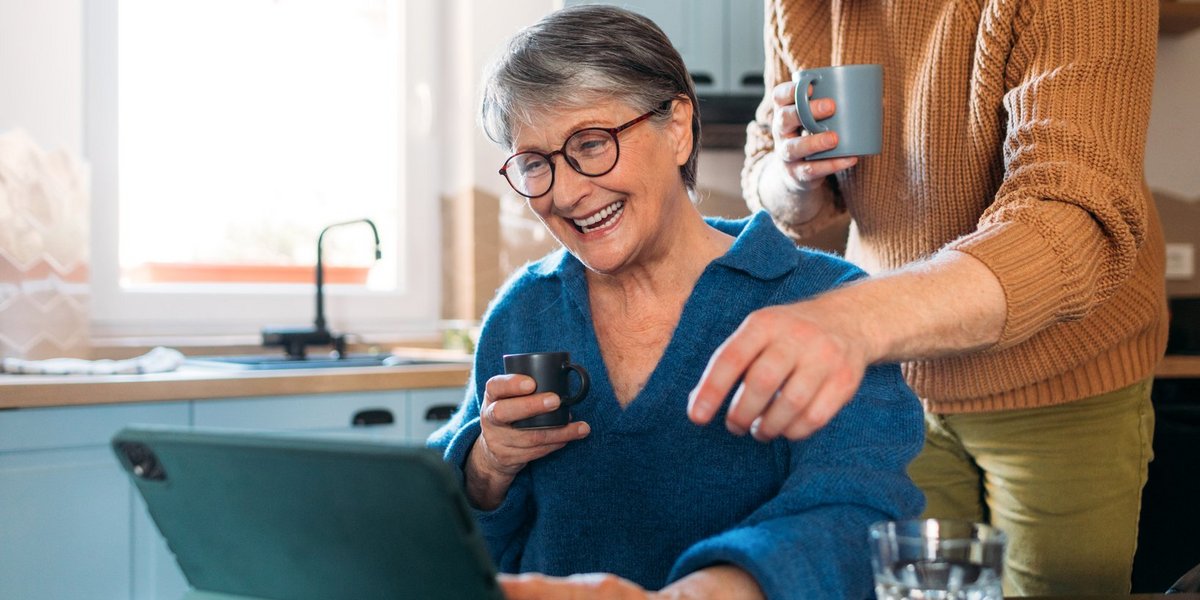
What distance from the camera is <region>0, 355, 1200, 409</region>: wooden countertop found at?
2.09 m

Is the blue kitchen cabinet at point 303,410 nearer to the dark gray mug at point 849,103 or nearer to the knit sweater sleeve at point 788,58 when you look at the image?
the knit sweater sleeve at point 788,58

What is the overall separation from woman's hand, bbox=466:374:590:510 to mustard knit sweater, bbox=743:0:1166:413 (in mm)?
450

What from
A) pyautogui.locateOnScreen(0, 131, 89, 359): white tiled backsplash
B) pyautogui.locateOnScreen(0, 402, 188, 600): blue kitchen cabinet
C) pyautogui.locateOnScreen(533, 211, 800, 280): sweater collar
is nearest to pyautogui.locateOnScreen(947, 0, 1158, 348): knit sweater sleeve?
pyautogui.locateOnScreen(533, 211, 800, 280): sweater collar

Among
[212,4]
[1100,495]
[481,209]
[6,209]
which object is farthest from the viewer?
[481,209]

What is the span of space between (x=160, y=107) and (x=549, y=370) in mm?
2194

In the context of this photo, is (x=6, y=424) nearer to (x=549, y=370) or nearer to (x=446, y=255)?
(x=549, y=370)

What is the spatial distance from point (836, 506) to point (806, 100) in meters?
0.50

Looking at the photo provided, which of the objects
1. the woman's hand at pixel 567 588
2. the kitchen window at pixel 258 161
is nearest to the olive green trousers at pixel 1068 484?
the woman's hand at pixel 567 588

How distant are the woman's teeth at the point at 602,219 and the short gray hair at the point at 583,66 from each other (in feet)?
0.38

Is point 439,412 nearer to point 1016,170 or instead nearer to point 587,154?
point 587,154

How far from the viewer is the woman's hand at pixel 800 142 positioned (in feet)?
4.24

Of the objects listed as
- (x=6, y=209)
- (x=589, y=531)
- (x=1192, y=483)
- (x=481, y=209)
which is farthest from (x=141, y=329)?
(x=1192, y=483)

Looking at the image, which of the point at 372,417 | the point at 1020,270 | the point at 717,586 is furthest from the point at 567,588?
the point at 372,417

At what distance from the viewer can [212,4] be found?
3.10 m
